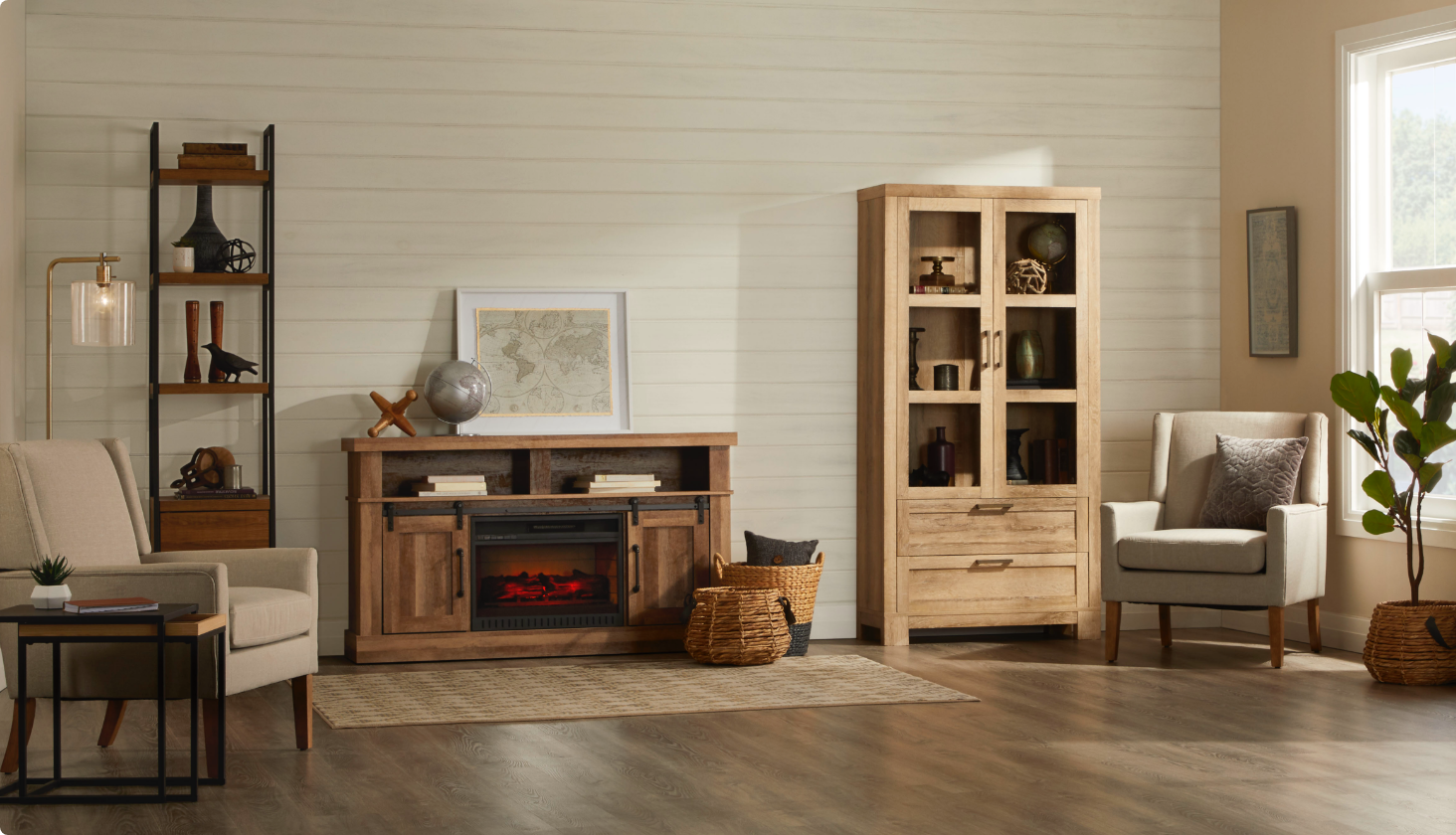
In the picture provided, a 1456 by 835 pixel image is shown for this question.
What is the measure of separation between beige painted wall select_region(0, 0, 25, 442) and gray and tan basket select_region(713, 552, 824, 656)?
2.87m

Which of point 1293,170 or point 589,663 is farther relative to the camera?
point 1293,170

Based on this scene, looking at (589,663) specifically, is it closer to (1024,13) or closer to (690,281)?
(690,281)

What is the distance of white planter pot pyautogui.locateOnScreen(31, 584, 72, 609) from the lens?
11.9 feet

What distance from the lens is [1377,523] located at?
5.50 metres

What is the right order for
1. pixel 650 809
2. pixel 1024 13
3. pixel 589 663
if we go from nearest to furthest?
pixel 650 809 < pixel 589 663 < pixel 1024 13

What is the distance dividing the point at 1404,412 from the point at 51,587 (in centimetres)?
457

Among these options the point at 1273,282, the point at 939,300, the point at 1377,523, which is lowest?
the point at 1377,523

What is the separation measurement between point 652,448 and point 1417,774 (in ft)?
11.1

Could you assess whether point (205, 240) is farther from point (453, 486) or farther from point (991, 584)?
point (991, 584)

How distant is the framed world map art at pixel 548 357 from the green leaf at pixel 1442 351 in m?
3.22

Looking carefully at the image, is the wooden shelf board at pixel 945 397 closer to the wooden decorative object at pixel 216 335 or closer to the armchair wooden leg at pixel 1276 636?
the armchair wooden leg at pixel 1276 636

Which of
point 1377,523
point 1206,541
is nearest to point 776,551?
point 1206,541

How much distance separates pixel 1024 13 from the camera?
264 inches

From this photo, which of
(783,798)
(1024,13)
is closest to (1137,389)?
(1024,13)
